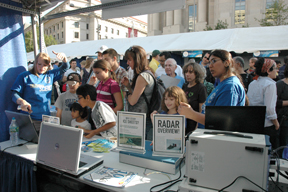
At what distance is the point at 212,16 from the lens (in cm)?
2661

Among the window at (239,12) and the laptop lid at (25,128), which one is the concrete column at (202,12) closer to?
the window at (239,12)

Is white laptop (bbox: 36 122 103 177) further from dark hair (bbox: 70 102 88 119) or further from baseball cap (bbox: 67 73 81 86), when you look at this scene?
baseball cap (bbox: 67 73 81 86)

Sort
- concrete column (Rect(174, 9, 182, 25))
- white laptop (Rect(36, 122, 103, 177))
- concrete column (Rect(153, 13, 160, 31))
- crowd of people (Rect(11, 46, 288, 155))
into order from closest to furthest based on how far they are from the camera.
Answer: white laptop (Rect(36, 122, 103, 177)) < crowd of people (Rect(11, 46, 288, 155)) < concrete column (Rect(174, 9, 182, 25)) < concrete column (Rect(153, 13, 160, 31))

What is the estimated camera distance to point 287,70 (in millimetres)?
2760

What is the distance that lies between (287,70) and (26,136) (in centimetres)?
340

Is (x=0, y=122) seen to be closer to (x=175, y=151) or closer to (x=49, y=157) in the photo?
(x=49, y=157)

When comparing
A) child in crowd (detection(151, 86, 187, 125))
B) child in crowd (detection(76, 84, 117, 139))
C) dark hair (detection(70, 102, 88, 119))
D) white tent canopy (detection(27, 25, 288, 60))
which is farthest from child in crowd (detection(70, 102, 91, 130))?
white tent canopy (detection(27, 25, 288, 60))

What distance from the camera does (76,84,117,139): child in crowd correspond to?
2186mm

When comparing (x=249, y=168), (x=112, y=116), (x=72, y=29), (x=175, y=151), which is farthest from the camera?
(x=72, y=29)

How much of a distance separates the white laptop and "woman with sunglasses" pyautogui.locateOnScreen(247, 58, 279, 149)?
2.20 meters

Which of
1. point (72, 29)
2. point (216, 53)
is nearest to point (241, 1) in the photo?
point (216, 53)

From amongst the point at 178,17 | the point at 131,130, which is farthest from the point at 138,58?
the point at 178,17

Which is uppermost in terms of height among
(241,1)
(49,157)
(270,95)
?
(241,1)

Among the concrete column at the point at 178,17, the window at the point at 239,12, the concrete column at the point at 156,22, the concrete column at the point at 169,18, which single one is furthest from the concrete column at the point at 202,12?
the concrete column at the point at 156,22
